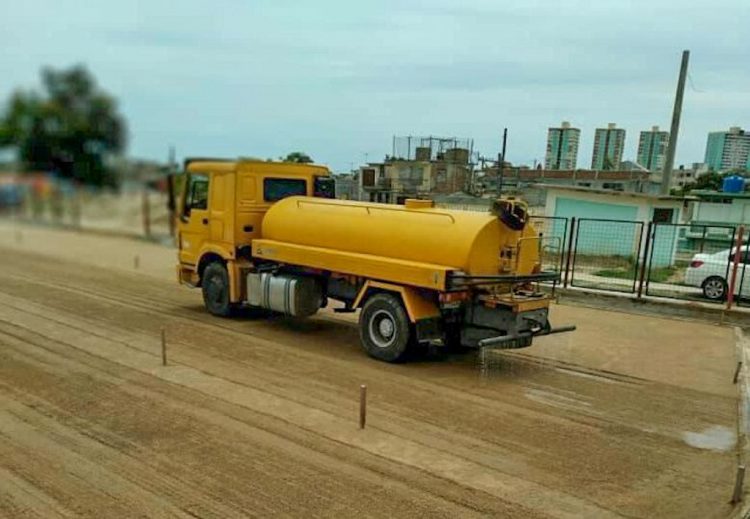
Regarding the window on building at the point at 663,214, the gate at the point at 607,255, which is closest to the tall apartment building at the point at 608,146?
the window on building at the point at 663,214

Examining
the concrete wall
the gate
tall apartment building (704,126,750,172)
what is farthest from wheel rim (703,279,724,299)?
tall apartment building (704,126,750,172)

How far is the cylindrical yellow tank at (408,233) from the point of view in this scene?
888 centimetres

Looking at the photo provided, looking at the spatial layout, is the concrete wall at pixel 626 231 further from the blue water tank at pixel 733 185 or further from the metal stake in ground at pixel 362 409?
the metal stake in ground at pixel 362 409

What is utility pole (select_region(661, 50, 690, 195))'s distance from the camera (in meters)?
21.3

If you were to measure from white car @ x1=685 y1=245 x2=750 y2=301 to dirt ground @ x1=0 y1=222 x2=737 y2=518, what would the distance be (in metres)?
3.57

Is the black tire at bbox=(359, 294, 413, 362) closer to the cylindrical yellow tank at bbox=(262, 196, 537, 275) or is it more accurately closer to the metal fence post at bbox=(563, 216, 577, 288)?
the cylindrical yellow tank at bbox=(262, 196, 537, 275)

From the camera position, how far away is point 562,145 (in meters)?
20.7

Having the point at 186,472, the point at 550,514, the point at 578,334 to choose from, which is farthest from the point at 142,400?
the point at 578,334

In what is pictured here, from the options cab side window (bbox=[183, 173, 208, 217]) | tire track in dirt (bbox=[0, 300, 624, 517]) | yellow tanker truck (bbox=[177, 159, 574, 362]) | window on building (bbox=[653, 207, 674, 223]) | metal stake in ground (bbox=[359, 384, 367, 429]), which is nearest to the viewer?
tire track in dirt (bbox=[0, 300, 624, 517])

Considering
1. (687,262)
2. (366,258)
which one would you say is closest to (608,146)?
(687,262)

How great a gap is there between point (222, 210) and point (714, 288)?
1163 centimetres

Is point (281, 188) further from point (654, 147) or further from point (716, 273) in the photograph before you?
point (654, 147)

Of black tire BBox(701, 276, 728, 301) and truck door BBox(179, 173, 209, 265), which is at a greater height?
truck door BBox(179, 173, 209, 265)

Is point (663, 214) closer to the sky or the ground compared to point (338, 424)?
closer to the sky
